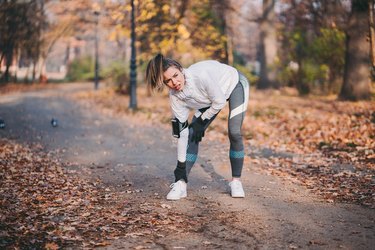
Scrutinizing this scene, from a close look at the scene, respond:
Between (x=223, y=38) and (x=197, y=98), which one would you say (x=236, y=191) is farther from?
(x=223, y=38)

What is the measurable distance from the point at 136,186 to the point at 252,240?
2290 mm

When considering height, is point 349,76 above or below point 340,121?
above

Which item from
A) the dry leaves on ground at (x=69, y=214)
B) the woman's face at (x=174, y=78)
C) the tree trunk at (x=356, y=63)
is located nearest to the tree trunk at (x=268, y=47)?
the tree trunk at (x=356, y=63)

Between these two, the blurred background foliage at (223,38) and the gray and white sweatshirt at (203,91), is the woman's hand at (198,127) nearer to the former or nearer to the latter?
the gray and white sweatshirt at (203,91)

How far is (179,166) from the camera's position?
16.1ft

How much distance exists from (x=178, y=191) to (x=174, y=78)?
1279 millimetres

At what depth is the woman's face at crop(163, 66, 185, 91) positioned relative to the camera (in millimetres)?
4332

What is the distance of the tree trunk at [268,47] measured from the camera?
2103 cm

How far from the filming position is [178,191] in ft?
15.9

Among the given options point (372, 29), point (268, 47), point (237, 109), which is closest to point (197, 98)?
point (237, 109)

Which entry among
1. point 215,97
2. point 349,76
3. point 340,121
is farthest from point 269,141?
point 349,76

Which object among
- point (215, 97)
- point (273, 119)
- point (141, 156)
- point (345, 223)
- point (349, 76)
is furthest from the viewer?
point (349, 76)

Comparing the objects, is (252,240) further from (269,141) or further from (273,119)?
(273,119)

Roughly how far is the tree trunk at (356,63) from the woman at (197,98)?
10.9 m
